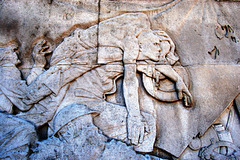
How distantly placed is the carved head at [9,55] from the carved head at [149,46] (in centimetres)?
200

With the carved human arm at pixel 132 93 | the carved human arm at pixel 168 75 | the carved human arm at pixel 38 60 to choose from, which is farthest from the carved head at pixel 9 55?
the carved human arm at pixel 168 75

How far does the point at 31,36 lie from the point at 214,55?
308 cm

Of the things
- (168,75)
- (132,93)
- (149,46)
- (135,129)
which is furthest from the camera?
(149,46)

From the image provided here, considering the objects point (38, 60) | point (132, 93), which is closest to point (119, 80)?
point (132, 93)

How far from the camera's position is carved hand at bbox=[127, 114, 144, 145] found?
3.04 m

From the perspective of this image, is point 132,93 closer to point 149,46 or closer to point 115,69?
point 115,69

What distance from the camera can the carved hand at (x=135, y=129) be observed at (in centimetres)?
304

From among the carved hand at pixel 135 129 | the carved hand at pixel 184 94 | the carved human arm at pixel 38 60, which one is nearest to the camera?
the carved hand at pixel 135 129

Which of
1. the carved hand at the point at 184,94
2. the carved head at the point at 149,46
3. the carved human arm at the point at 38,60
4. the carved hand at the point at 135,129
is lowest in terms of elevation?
the carved hand at the point at 135,129

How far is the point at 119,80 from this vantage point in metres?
3.42

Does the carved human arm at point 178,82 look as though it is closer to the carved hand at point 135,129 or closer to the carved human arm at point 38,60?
the carved hand at point 135,129

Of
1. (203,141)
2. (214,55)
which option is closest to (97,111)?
(203,141)

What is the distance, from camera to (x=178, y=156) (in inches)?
121

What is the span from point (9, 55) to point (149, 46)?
2257 millimetres
